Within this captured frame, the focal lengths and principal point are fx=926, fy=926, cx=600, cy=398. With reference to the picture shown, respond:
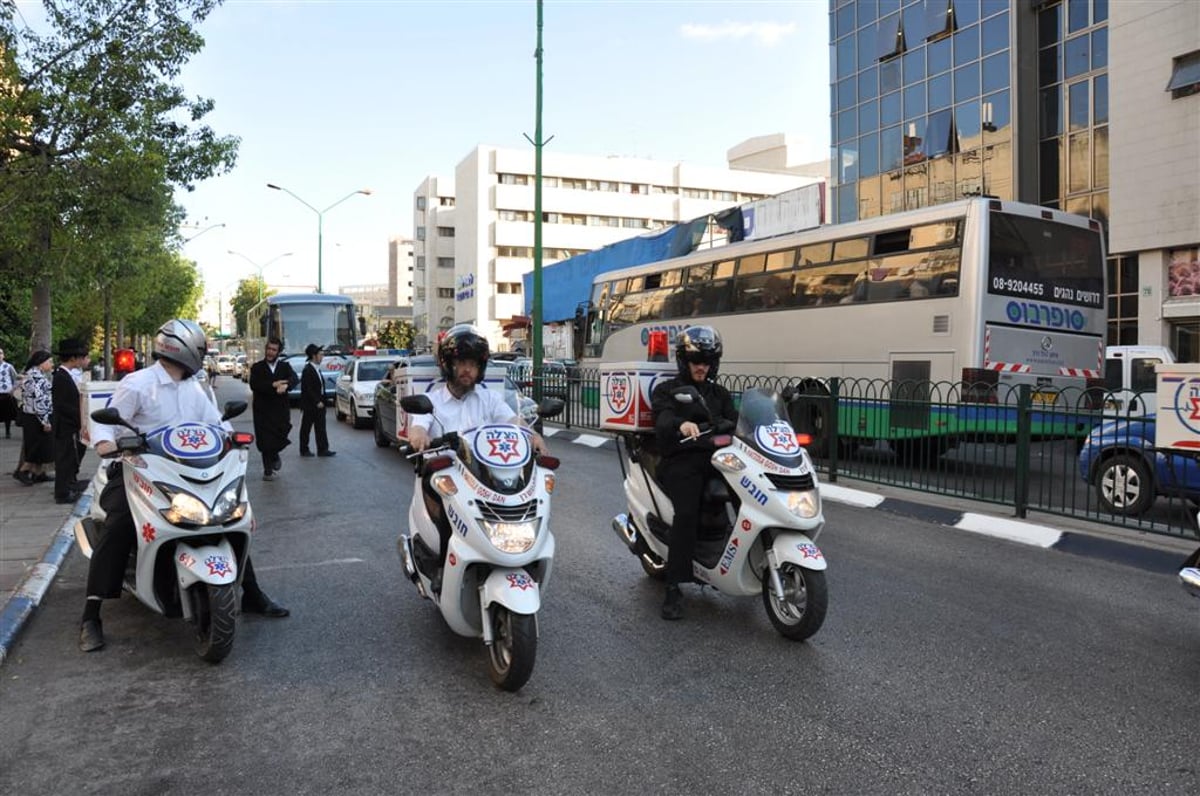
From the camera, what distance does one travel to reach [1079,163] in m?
26.2

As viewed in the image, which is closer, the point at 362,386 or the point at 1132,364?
the point at 1132,364

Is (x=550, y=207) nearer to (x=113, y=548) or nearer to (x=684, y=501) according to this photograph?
(x=684, y=501)

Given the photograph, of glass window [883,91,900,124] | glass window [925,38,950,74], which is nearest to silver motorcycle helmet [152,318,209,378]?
glass window [925,38,950,74]

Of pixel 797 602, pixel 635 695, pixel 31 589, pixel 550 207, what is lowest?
pixel 635 695

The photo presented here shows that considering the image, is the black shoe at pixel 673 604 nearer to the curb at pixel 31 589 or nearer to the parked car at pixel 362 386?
the curb at pixel 31 589

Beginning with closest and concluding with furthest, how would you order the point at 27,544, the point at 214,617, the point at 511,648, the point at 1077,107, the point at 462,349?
the point at 511,648
the point at 214,617
the point at 462,349
the point at 27,544
the point at 1077,107

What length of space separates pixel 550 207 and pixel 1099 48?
4936cm

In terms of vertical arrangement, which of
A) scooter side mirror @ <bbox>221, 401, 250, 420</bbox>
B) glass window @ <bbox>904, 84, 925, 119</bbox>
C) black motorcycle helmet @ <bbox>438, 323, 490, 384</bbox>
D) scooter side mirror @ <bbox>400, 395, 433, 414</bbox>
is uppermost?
glass window @ <bbox>904, 84, 925, 119</bbox>

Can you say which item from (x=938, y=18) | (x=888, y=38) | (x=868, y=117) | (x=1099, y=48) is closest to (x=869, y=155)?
(x=868, y=117)

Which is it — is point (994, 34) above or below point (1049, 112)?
above

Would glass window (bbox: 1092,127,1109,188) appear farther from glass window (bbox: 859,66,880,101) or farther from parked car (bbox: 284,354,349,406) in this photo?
parked car (bbox: 284,354,349,406)

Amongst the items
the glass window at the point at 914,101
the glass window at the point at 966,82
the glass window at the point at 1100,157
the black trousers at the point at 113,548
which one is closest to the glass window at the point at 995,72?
the glass window at the point at 966,82

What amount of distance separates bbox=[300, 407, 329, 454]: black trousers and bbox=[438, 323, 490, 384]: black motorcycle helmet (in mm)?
9212

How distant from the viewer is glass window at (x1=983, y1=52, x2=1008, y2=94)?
26.8 m
